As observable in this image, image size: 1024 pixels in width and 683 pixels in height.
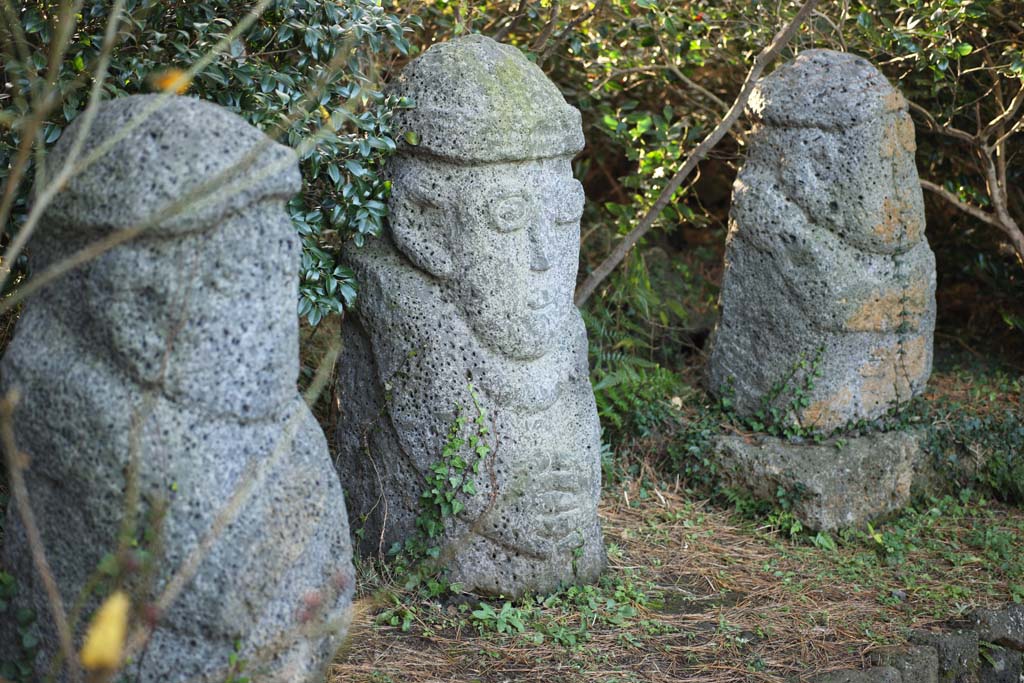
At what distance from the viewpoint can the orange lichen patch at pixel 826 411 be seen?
4930 millimetres

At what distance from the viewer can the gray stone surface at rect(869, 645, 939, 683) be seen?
12.0 feet

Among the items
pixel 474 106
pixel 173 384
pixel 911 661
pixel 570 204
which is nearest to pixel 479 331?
pixel 570 204

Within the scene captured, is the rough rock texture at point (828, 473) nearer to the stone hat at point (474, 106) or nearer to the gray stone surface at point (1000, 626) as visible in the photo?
the gray stone surface at point (1000, 626)

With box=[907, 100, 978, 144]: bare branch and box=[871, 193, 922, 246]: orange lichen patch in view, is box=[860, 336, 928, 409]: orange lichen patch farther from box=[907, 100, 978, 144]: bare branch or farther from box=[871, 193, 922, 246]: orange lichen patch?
box=[907, 100, 978, 144]: bare branch

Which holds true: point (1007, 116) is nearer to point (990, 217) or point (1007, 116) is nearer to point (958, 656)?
point (990, 217)

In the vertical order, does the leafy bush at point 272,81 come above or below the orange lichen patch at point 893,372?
above

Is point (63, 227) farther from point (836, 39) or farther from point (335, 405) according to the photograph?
point (836, 39)

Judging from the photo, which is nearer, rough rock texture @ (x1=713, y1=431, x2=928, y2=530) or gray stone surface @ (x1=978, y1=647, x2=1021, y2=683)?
gray stone surface @ (x1=978, y1=647, x2=1021, y2=683)

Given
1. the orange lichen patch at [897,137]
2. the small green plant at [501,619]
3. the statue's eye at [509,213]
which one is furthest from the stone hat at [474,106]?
the orange lichen patch at [897,137]

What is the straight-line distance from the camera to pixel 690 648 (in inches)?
146

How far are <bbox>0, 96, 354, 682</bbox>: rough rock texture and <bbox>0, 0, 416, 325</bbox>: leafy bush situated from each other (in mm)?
562

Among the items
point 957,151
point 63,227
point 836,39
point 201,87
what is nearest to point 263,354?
point 63,227

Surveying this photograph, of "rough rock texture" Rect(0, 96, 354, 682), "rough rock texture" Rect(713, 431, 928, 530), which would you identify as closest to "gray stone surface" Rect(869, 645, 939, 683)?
"rough rock texture" Rect(713, 431, 928, 530)

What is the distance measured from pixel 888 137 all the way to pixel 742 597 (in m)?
2.07
